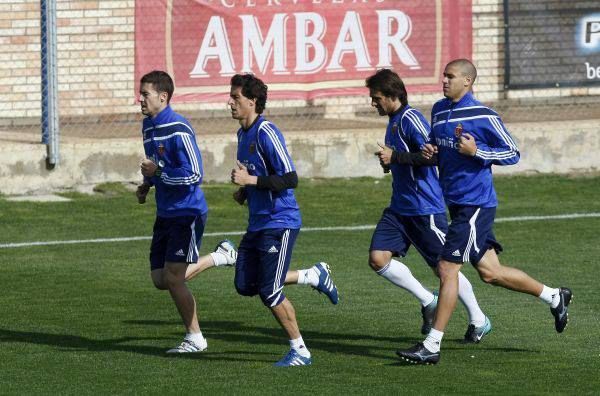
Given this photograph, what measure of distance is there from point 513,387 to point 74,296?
476 centimetres

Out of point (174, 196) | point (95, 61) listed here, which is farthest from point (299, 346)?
point (95, 61)

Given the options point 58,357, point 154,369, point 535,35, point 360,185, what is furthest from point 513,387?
point 535,35

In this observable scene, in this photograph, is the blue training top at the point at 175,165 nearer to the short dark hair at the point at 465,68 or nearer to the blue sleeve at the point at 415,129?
the blue sleeve at the point at 415,129

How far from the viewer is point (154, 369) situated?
9.70 metres

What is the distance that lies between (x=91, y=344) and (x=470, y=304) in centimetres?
266

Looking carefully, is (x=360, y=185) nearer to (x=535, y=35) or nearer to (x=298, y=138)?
(x=298, y=138)

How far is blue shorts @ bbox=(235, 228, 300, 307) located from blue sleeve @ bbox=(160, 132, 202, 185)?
2.10ft

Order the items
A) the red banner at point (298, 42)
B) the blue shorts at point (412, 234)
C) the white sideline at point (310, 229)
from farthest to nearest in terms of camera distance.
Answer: the red banner at point (298, 42)
the white sideline at point (310, 229)
the blue shorts at point (412, 234)

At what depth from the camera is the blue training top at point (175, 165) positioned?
1024 centimetres

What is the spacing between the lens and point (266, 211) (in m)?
9.76

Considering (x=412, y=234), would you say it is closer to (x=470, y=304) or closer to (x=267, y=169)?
(x=470, y=304)

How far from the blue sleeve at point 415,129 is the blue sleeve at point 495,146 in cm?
56

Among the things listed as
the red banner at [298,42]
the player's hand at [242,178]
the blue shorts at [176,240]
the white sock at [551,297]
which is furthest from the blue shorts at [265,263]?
the red banner at [298,42]

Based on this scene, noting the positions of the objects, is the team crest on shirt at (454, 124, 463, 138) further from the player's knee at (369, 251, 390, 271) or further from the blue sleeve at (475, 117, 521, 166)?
the player's knee at (369, 251, 390, 271)
